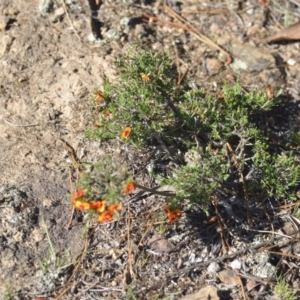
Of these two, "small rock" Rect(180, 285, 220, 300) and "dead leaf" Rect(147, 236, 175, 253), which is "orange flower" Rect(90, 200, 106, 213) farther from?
"small rock" Rect(180, 285, 220, 300)

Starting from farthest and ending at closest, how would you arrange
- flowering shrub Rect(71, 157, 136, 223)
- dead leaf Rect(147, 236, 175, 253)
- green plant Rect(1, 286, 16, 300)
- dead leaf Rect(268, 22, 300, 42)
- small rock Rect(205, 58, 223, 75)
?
dead leaf Rect(268, 22, 300, 42), small rock Rect(205, 58, 223, 75), dead leaf Rect(147, 236, 175, 253), green plant Rect(1, 286, 16, 300), flowering shrub Rect(71, 157, 136, 223)

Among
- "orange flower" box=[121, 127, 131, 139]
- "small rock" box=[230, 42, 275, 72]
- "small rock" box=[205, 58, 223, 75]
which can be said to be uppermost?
"orange flower" box=[121, 127, 131, 139]

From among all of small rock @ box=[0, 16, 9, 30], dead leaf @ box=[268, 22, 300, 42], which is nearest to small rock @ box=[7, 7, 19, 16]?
small rock @ box=[0, 16, 9, 30]

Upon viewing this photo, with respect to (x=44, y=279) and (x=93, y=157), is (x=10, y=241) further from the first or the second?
(x=93, y=157)

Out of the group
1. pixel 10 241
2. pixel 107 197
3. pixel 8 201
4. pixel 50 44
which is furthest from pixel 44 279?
pixel 50 44

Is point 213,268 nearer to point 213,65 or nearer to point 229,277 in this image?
point 229,277

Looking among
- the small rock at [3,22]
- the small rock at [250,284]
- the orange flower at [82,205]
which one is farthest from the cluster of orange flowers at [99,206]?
the small rock at [3,22]
